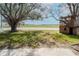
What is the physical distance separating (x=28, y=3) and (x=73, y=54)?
2.47 feet

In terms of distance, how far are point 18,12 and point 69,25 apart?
59 cm

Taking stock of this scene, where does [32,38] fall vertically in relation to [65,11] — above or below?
below

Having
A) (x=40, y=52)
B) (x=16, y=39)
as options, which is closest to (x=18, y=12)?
(x=16, y=39)

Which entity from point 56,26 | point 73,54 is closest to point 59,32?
point 56,26

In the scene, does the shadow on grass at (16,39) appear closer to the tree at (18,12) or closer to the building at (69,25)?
the tree at (18,12)

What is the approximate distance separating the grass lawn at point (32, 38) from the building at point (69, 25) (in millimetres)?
56

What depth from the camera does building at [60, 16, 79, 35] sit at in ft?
8.55

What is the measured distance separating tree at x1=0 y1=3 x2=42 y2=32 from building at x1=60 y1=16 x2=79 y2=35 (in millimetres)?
271

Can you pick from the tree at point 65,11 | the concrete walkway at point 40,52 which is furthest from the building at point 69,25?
the concrete walkway at point 40,52

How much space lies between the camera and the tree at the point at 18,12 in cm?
261

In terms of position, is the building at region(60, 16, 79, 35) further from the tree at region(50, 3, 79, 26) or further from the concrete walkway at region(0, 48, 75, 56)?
the concrete walkway at region(0, 48, 75, 56)

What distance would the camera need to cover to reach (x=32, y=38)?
2.62 metres

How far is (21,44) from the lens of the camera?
2604 millimetres

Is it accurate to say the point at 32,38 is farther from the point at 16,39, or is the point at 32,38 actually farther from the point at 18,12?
the point at 18,12
